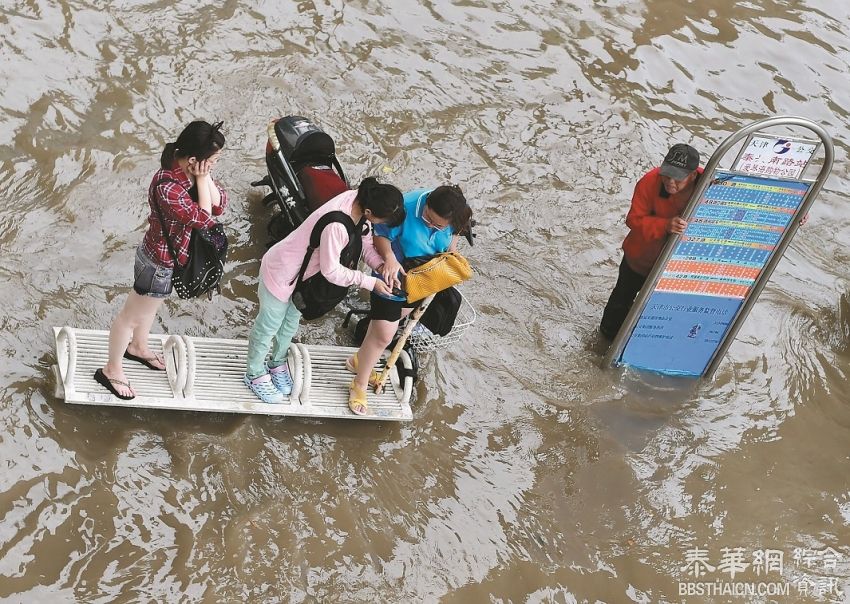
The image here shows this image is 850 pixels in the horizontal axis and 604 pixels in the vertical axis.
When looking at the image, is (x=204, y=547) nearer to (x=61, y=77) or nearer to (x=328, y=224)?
(x=328, y=224)

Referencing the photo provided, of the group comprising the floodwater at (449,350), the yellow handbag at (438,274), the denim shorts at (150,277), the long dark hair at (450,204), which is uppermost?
the long dark hair at (450,204)

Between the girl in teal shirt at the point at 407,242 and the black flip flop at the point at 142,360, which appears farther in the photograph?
the black flip flop at the point at 142,360

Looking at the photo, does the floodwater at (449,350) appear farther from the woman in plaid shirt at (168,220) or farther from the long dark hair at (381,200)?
the long dark hair at (381,200)

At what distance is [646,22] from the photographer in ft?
30.7

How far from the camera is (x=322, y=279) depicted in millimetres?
4426

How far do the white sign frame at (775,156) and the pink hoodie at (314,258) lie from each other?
230cm

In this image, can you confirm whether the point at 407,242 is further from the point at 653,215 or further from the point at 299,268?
the point at 653,215

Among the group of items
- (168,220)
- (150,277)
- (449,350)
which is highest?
(168,220)

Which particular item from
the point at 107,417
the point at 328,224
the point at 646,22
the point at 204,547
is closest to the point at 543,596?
the point at 204,547

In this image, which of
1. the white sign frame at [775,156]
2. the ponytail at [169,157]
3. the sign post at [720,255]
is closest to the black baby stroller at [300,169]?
the ponytail at [169,157]

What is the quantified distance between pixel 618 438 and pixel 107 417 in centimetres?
310

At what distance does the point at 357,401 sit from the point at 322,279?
0.91m

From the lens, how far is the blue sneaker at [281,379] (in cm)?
499

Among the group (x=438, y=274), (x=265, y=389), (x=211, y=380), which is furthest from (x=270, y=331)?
(x=438, y=274)
